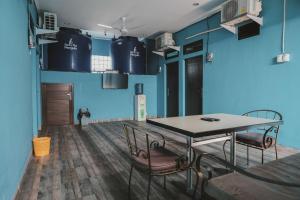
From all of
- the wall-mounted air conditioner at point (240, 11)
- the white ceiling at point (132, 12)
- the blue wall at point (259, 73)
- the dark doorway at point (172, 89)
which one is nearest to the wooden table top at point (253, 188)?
the blue wall at point (259, 73)

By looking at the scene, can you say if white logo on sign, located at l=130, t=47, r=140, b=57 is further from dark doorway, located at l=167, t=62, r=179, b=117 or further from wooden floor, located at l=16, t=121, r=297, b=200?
wooden floor, located at l=16, t=121, r=297, b=200

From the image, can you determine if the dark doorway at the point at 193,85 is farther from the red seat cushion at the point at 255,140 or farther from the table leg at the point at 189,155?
the table leg at the point at 189,155

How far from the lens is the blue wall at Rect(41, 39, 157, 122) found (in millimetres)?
5848

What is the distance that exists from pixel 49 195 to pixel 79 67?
472 centimetres

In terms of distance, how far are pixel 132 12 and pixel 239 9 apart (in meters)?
2.41

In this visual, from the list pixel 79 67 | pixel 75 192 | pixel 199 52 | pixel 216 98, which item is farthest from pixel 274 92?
pixel 79 67

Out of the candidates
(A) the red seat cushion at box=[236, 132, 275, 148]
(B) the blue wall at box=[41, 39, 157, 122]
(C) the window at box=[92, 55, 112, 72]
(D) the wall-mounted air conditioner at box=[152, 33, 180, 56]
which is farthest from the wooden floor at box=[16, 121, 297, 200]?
(C) the window at box=[92, 55, 112, 72]

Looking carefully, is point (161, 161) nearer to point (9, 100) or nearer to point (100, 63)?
point (9, 100)

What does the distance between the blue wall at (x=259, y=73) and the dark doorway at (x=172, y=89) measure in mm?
1325

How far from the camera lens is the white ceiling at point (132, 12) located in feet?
14.1

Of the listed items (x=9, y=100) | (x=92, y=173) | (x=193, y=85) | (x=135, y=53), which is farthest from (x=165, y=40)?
(x=9, y=100)

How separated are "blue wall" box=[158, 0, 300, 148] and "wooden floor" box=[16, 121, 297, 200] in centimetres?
84

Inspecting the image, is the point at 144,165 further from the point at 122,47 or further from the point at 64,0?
the point at 122,47

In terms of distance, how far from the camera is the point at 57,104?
5.71m
